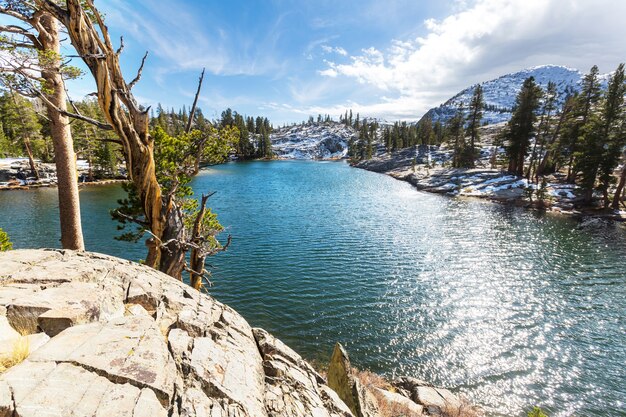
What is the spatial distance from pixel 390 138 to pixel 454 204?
10540 cm

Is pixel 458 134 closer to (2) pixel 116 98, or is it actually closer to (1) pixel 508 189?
(1) pixel 508 189

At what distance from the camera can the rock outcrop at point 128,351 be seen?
11.9ft

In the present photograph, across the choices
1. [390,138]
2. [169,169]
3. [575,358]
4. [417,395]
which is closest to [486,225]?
[575,358]

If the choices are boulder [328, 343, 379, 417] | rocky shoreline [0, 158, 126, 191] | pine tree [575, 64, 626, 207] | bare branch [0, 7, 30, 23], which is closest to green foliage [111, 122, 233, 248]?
bare branch [0, 7, 30, 23]

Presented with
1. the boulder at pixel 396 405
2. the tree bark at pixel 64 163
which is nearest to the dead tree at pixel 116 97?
the tree bark at pixel 64 163

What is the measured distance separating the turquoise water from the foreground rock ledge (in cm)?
931

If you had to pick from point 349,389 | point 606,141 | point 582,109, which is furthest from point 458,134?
point 349,389

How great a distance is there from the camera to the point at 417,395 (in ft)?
38.5

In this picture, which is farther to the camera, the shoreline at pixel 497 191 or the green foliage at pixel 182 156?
the shoreline at pixel 497 191

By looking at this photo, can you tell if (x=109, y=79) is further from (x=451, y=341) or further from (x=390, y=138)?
(x=390, y=138)

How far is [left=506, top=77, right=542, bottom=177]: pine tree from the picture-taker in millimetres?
54281

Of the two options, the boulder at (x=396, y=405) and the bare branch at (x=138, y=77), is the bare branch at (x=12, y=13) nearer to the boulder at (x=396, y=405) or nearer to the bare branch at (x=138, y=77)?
the bare branch at (x=138, y=77)

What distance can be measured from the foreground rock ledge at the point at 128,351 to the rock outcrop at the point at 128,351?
0.02 m

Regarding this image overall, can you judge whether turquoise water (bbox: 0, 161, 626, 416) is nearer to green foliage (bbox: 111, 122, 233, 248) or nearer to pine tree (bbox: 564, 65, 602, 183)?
green foliage (bbox: 111, 122, 233, 248)
